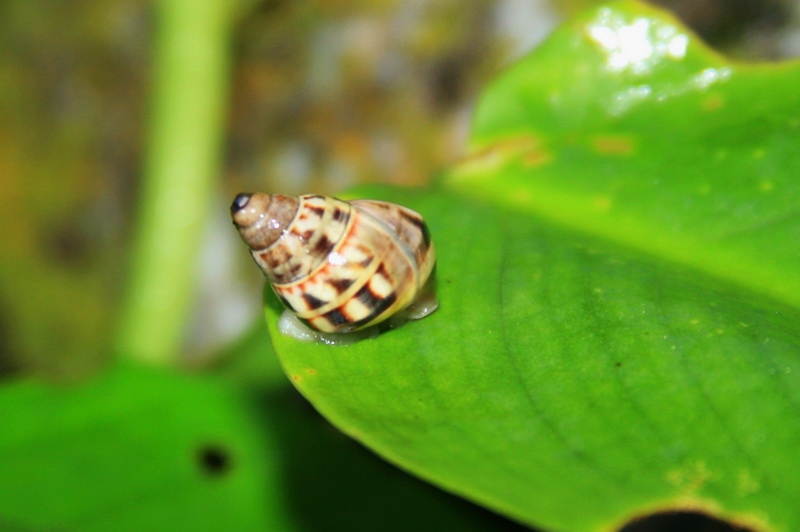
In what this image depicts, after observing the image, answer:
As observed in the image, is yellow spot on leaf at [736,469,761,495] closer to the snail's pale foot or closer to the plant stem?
the snail's pale foot

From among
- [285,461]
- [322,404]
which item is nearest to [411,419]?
[322,404]

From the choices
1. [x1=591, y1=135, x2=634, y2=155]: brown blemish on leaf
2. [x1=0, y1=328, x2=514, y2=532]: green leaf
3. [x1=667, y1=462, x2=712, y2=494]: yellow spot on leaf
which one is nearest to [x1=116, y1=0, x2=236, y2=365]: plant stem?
[x1=0, y1=328, x2=514, y2=532]: green leaf

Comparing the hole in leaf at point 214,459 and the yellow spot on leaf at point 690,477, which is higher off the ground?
the yellow spot on leaf at point 690,477

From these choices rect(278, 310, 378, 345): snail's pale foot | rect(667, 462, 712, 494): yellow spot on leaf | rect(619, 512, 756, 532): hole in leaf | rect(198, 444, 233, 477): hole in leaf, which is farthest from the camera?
rect(619, 512, 756, 532): hole in leaf

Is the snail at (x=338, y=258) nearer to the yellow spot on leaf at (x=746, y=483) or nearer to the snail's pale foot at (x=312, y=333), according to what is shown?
the snail's pale foot at (x=312, y=333)

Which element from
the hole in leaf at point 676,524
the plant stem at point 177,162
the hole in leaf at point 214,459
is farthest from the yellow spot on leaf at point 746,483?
the plant stem at point 177,162

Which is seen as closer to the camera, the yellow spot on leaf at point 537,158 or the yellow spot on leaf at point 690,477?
the yellow spot on leaf at point 690,477
